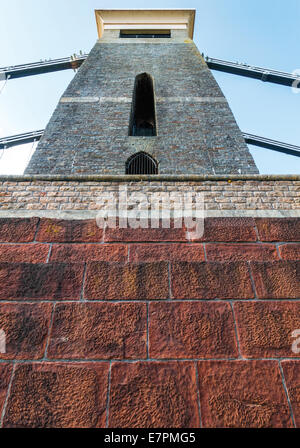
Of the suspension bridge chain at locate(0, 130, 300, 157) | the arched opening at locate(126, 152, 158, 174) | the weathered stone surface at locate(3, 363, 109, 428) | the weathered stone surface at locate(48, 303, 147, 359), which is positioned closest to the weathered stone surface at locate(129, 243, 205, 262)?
the weathered stone surface at locate(48, 303, 147, 359)

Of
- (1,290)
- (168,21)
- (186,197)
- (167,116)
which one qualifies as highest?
(168,21)

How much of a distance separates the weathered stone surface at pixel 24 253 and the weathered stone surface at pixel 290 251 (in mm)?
1917

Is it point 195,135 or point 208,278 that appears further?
point 195,135

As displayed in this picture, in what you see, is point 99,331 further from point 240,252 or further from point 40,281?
point 240,252

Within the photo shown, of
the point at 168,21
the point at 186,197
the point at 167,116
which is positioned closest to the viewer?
the point at 186,197

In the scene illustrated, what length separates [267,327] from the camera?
63.7 inches

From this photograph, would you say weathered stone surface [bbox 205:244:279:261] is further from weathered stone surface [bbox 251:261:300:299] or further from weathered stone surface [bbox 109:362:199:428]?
weathered stone surface [bbox 109:362:199:428]

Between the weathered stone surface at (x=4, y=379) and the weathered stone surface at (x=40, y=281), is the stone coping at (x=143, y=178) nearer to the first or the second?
the weathered stone surface at (x=40, y=281)

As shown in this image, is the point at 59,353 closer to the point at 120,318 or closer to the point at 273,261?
the point at 120,318

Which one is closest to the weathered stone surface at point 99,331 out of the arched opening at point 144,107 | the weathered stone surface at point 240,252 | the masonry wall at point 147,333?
the masonry wall at point 147,333

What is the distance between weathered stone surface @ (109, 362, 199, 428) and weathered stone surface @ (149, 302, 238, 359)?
8 cm

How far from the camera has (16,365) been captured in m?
1.48
